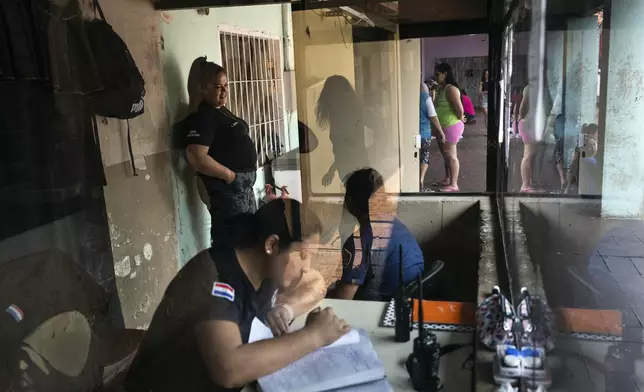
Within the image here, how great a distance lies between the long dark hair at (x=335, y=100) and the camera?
11.7ft

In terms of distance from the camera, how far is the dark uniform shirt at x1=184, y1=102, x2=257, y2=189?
2.58 m

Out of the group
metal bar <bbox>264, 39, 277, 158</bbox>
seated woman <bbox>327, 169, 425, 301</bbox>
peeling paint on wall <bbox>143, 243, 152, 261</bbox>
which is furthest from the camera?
metal bar <bbox>264, 39, 277, 158</bbox>

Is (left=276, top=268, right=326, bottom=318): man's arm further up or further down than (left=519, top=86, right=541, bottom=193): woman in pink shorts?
further down

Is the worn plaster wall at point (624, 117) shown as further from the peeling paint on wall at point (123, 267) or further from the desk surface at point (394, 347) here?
the peeling paint on wall at point (123, 267)

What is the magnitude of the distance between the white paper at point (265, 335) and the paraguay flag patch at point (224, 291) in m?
0.09

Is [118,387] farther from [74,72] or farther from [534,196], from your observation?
[534,196]

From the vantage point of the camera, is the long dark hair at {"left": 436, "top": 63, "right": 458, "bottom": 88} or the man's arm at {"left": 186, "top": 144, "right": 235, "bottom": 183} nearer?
the man's arm at {"left": 186, "top": 144, "right": 235, "bottom": 183}

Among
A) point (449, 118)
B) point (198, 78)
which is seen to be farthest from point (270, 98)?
point (449, 118)

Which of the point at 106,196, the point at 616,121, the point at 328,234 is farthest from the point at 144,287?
the point at 616,121

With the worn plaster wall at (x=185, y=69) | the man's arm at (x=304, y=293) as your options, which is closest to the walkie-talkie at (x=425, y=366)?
the man's arm at (x=304, y=293)

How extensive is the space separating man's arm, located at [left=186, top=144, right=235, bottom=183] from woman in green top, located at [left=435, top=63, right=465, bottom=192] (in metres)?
1.34

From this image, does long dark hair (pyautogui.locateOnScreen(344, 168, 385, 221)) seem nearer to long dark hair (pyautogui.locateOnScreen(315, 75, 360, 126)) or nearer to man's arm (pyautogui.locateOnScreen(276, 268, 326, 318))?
long dark hair (pyautogui.locateOnScreen(315, 75, 360, 126))

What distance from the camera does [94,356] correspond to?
176 cm

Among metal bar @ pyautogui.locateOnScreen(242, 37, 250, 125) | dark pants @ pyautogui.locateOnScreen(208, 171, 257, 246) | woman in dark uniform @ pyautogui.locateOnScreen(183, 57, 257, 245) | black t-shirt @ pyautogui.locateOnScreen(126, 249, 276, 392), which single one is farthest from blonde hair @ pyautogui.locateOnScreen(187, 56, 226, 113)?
black t-shirt @ pyautogui.locateOnScreen(126, 249, 276, 392)
